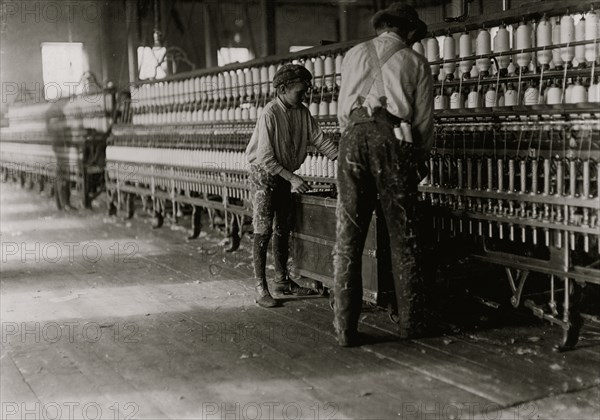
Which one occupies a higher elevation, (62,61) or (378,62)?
(62,61)

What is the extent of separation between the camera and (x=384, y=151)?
4121 mm

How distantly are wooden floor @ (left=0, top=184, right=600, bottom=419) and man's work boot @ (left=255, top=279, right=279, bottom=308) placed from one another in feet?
0.34

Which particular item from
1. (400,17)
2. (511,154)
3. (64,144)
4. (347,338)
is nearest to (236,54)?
(64,144)

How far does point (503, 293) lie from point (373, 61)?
2182mm

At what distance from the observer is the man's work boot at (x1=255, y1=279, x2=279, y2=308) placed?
17.4 feet

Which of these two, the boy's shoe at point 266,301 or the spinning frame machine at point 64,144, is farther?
the spinning frame machine at point 64,144

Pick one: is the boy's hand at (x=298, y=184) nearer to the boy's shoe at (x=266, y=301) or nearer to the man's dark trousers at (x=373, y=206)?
the boy's shoe at (x=266, y=301)

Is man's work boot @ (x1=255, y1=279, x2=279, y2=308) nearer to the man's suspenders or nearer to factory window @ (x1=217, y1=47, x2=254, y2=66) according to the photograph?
the man's suspenders

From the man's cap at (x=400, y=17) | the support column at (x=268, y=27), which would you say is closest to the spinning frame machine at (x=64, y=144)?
the support column at (x=268, y=27)

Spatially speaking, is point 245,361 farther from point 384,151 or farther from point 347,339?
point 384,151

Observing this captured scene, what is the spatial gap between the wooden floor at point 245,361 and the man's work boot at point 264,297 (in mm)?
102

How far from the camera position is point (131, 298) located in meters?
5.75

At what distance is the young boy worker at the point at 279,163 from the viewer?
530 cm

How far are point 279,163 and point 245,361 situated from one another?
184cm
